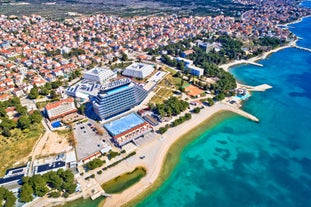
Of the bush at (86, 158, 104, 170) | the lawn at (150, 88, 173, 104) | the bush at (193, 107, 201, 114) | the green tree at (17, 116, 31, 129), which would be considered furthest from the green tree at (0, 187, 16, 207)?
the bush at (193, 107, 201, 114)

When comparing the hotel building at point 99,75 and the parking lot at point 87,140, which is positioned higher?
the hotel building at point 99,75

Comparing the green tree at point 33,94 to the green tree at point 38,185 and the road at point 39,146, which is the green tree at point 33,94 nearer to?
the road at point 39,146

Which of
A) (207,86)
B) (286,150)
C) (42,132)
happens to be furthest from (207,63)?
(42,132)

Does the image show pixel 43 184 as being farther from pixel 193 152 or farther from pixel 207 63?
pixel 207 63

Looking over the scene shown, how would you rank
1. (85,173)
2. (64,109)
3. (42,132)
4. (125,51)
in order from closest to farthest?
(85,173), (42,132), (64,109), (125,51)

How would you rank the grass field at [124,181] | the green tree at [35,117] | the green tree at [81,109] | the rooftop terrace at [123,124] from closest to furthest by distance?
the grass field at [124,181], the rooftop terrace at [123,124], the green tree at [35,117], the green tree at [81,109]

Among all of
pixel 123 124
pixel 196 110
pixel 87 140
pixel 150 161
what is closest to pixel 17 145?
pixel 87 140

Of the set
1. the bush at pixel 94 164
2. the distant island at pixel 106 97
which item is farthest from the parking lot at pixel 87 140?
the bush at pixel 94 164
